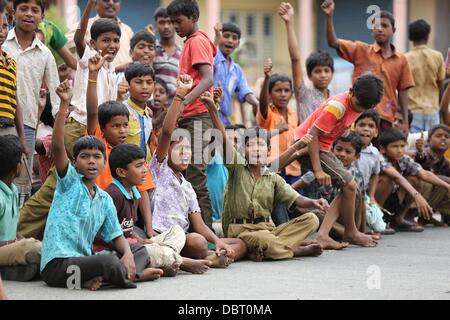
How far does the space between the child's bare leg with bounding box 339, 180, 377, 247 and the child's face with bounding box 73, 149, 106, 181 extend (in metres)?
2.67

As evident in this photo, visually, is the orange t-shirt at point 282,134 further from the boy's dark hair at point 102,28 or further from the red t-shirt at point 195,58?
the boy's dark hair at point 102,28

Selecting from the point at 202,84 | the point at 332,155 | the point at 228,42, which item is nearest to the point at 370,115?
the point at 332,155

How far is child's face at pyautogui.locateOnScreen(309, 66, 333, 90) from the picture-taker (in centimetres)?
975

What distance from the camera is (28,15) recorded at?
7809mm

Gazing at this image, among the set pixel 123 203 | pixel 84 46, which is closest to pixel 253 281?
pixel 123 203

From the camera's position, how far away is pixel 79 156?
636 centimetres

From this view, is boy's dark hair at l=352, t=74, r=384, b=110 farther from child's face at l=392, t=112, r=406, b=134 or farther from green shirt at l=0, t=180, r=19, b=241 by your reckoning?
green shirt at l=0, t=180, r=19, b=241

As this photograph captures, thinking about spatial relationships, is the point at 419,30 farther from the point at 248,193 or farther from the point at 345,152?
the point at 248,193

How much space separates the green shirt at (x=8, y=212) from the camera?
6.28 metres

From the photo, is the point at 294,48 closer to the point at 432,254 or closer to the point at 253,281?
the point at 432,254

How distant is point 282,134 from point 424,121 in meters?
2.34

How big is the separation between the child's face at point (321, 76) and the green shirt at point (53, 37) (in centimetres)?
237

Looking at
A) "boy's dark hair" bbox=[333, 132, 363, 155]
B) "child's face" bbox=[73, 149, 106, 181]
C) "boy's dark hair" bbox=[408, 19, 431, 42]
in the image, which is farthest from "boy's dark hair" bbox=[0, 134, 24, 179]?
"boy's dark hair" bbox=[408, 19, 431, 42]

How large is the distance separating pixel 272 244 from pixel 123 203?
1329 millimetres
